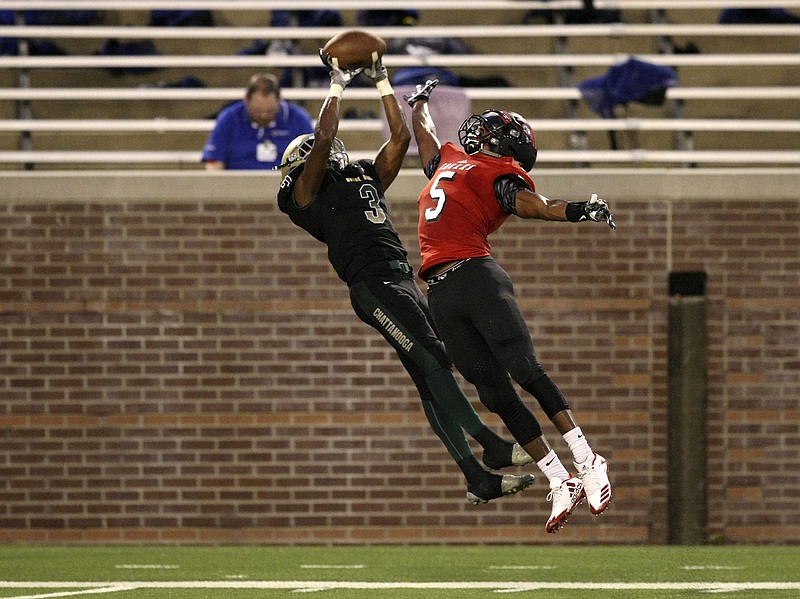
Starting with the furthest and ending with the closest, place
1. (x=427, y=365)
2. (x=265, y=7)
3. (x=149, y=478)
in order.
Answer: (x=265, y=7)
(x=149, y=478)
(x=427, y=365)

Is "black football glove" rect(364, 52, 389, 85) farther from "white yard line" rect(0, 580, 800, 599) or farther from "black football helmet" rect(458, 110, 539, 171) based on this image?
"white yard line" rect(0, 580, 800, 599)

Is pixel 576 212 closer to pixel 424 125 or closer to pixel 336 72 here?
pixel 424 125

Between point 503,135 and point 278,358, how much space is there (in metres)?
3.76

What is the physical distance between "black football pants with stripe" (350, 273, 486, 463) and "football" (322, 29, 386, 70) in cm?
110

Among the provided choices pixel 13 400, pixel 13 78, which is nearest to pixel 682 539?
pixel 13 400

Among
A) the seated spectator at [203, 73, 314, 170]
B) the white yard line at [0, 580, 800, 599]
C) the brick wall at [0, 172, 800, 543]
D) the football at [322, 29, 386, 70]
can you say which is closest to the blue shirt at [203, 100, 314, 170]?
the seated spectator at [203, 73, 314, 170]

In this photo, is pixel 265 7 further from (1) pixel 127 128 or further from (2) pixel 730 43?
(2) pixel 730 43

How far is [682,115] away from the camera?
10.9 metres

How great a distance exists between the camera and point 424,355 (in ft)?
22.8

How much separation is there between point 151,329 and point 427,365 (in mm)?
3813

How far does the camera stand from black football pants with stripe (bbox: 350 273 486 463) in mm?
6914

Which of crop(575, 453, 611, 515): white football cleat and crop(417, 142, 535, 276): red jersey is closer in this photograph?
crop(575, 453, 611, 515): white football cleat

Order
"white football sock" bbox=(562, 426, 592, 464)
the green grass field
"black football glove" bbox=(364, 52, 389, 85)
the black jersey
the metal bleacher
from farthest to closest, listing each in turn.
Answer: the metal bleacher, "black football glove" bbox=(364, 52, 389, 85), the black jersey, the green grass field, "white football sock" bbox=(562, 426, 592, 464)

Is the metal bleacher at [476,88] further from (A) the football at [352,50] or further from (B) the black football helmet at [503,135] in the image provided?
(B) the black football helmet at [503,135]
